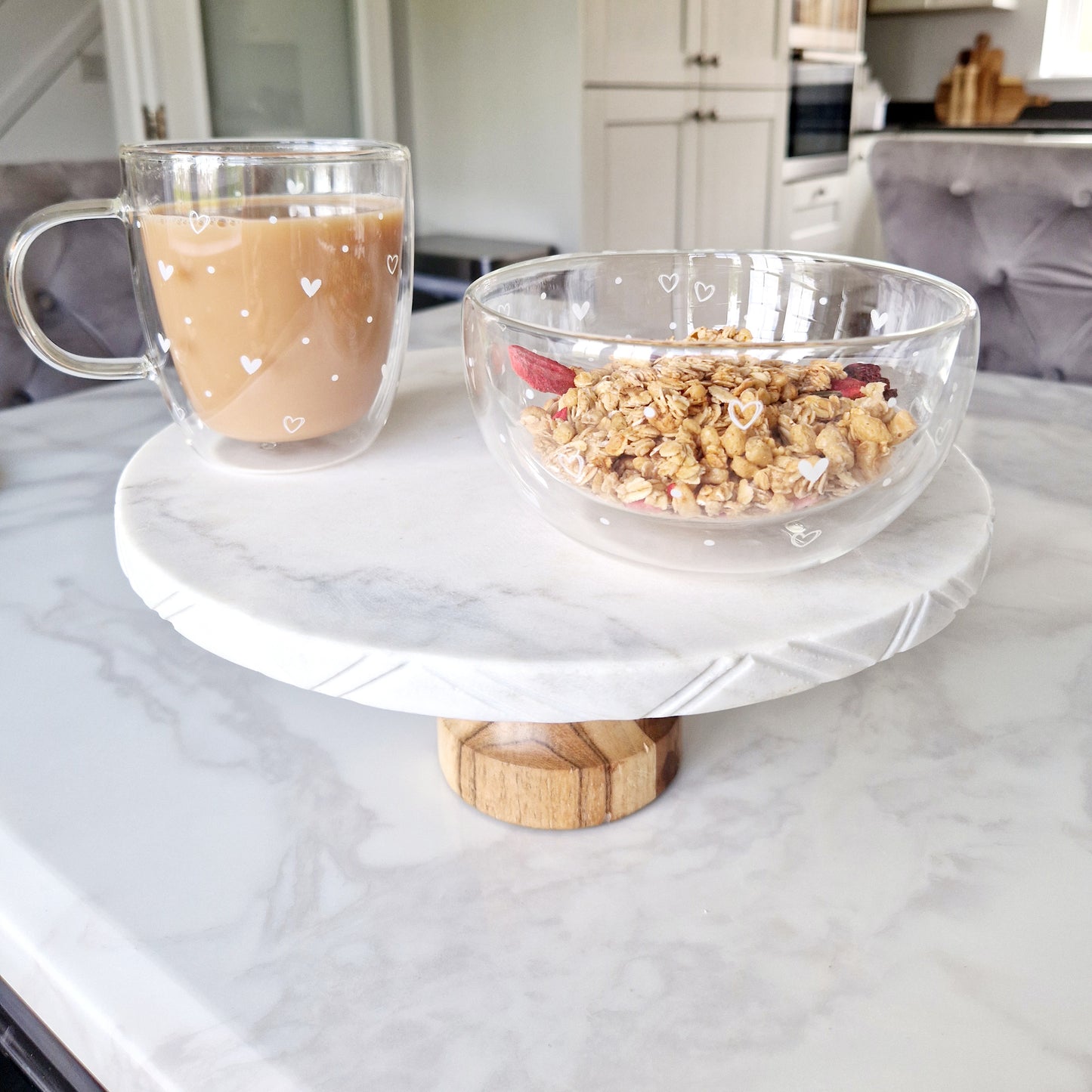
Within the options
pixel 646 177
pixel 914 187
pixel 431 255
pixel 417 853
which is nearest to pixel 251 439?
pixel 417 853

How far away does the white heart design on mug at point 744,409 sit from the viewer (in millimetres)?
364

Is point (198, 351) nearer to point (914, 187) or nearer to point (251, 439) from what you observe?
point (251, 439)

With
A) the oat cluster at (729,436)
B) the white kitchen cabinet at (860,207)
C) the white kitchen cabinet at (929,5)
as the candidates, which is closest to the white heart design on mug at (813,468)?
the oat cluster at (729,436)

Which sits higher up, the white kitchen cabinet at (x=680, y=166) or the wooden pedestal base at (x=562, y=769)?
the white kitchen cabinet at (x=680, y=166)

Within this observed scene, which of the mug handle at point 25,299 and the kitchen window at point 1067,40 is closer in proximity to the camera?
the mug handle at point 25,299

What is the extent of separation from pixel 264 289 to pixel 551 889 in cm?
31

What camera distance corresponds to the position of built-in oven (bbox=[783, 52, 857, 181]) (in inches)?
128

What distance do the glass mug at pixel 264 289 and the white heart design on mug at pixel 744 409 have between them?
23 cm

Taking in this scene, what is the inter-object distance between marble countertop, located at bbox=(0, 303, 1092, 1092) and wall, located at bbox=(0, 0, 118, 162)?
7.93 ft

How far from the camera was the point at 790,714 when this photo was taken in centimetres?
48

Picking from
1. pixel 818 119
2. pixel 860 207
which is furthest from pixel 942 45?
pixel 818 119

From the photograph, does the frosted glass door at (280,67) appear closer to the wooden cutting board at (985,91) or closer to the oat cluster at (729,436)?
the oat cluster at (729,436)

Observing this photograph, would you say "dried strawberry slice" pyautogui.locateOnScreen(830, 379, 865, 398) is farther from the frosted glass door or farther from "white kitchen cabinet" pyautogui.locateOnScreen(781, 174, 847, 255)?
"white kitchen cabinet" pyautogui.locateOnScreen(781, 174, 847, 255)

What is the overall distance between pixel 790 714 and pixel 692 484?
161 mm
